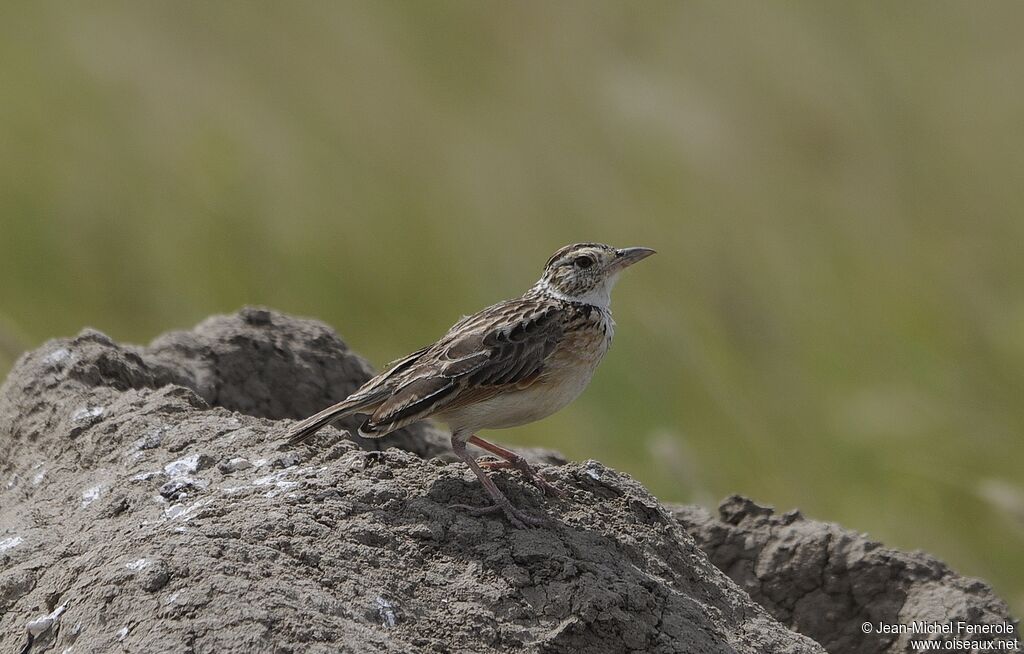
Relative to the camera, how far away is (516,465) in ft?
17.3

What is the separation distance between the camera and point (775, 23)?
1090cm

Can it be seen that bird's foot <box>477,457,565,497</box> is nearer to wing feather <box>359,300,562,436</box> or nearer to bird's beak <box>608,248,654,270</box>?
wing feather <box>359,300,562,436</box>

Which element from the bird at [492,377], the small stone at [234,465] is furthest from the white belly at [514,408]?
the small stone at [234,465]

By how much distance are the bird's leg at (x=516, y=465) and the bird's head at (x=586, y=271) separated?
71 cm

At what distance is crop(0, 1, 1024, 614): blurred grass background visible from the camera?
870 cm

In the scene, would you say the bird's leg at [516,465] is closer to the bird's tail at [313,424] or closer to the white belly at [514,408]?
the white belly at [514,408]

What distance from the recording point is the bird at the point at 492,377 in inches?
207

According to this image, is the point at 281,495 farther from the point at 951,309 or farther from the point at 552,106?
the point at 552,106

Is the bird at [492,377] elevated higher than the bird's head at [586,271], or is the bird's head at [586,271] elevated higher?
the bird's head at [586,271]

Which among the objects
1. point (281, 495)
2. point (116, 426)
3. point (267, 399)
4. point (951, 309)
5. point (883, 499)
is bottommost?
point (281, 495)

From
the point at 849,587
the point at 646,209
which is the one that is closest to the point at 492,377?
the point at 849,587

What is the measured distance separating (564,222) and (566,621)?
568 cm

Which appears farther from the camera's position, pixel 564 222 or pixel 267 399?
pixel 564 222

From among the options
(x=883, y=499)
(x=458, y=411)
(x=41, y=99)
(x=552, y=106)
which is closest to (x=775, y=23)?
(x=552, y=106)
